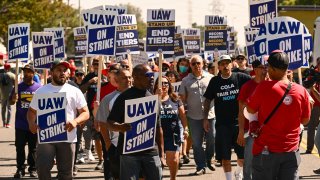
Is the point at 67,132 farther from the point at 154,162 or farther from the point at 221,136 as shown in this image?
the point at 221,136

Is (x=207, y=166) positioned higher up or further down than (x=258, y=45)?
further down

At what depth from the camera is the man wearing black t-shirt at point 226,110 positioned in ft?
42.6

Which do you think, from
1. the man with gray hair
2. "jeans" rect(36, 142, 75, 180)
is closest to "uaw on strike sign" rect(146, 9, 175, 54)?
the man with gray hair

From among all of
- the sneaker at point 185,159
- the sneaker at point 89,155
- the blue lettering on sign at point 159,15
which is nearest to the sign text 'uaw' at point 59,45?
the sneaker at point 89,155

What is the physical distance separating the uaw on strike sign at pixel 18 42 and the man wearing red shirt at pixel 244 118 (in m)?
9.10

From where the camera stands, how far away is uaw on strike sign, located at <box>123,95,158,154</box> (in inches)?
370

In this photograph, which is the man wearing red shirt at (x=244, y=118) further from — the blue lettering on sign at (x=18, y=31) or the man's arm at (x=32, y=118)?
the blue lettering on sign at (x=18, y=31)

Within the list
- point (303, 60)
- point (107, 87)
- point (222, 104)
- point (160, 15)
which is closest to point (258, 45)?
point (303, 60)

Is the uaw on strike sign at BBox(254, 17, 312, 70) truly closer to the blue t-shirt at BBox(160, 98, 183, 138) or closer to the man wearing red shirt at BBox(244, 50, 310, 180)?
the blue t-shirt at BBox(160, 98, 183, 138)

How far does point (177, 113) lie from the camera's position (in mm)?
13219

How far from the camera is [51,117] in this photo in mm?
10656

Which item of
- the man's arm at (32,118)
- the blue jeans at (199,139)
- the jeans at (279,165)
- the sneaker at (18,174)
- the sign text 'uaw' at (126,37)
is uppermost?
the sign text 'uaw' at (126,37)

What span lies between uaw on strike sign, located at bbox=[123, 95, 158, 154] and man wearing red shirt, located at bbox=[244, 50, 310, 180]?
1192 millimetres

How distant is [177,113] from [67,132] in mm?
2931
